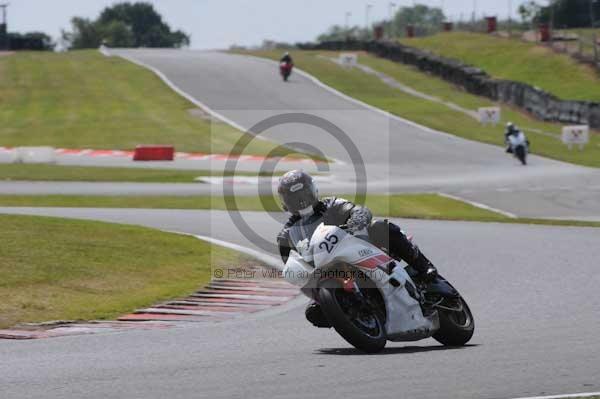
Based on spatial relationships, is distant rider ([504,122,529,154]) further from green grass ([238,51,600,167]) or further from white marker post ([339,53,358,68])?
white marker post ([339,53,358,68])

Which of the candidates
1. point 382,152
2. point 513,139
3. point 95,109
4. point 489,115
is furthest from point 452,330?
point 95,109

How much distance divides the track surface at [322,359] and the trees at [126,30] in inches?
4949

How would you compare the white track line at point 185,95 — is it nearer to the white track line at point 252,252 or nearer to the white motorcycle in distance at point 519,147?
the white motorcycle in distance at point 519,147

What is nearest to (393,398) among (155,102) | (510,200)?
(510,200)

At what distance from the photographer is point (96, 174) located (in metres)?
34.2

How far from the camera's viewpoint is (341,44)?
80500mm

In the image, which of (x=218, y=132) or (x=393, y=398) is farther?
(x=218, y=132)

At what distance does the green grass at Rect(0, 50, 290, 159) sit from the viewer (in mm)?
44375

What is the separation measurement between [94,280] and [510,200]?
18183mm

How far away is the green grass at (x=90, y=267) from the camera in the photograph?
12.4 metres

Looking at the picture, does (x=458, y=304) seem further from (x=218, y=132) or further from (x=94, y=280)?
(x=218, y=132)

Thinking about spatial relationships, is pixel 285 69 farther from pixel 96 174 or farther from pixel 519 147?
pixel 96 174

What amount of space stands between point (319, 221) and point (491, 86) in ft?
160

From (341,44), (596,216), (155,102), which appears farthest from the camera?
(341,44)
